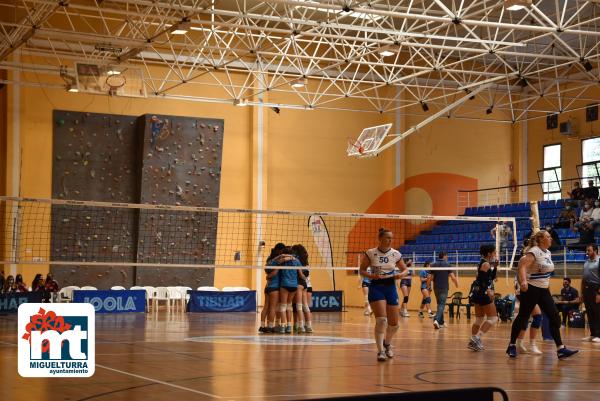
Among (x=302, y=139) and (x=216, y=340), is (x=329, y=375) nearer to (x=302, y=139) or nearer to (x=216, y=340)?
(x=216, y=340)

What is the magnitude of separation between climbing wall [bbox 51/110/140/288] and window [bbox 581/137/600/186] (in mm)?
15381

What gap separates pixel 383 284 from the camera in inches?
467

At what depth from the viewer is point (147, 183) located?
96.9 ft

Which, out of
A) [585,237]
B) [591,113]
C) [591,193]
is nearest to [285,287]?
[585,237]

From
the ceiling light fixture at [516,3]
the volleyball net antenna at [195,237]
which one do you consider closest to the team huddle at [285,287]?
the ceiling light fixture at [516,3]

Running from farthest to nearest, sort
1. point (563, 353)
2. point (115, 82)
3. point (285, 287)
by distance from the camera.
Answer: point (115, 82) < point (285, 287) < point (563, 353)

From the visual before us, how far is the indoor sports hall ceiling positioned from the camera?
77.5ft

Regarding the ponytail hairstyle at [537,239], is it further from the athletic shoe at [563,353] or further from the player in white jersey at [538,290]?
the athletic shoe at [563,353]

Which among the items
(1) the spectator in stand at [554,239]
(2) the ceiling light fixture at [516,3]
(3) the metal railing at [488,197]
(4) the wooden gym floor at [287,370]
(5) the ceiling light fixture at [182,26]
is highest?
(5) the ceiling light fixture at [182,26]

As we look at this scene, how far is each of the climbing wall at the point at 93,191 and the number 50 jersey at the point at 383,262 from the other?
17896 millimetres

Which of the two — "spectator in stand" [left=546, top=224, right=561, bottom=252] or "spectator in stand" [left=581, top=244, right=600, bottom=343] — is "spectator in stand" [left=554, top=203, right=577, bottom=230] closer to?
"spectator in stand" [left=546, top=224, right=561, bottom=252]

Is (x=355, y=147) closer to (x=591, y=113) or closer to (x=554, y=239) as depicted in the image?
(x=554, y=239)

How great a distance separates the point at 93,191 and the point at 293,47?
7.67 m

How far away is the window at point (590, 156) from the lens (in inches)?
1266
